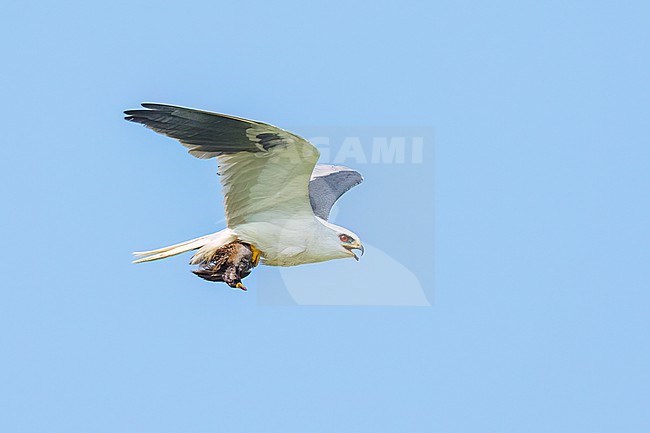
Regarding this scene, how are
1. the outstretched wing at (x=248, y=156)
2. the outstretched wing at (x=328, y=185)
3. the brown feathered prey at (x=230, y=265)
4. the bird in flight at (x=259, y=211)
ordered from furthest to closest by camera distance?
the outstretched wing at (x=328, y=185) → the brown feathered prey at (x=230, y=265) → the bird in flight at (x=259, y=211) → the outstretched wing at (x=248, y=156)

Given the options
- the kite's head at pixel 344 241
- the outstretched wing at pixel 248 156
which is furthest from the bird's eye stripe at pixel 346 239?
the outstretched wing at pixel 248 156

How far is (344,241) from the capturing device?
13938 mm

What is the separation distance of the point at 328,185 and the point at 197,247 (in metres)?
2.42

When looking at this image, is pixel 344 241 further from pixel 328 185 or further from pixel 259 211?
pixel 328 185

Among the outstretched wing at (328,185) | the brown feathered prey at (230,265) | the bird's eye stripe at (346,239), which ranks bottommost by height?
the brown feathered prey at (230,265)

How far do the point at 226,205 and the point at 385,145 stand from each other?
9.84ft

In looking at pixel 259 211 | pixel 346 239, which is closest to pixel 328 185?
pixel 346 239

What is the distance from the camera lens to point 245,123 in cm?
1253

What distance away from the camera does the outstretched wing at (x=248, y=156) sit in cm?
1241

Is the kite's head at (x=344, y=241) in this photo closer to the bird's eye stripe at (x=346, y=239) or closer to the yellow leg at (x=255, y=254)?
the bird's eye stripe at (x=346, y=239)

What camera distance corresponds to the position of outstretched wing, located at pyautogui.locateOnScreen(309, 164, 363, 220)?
15.0 meters

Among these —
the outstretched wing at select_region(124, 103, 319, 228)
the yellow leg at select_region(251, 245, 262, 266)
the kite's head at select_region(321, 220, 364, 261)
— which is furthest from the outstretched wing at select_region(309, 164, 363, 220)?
the yellow leg at select_region(251, 245, 262, 266)

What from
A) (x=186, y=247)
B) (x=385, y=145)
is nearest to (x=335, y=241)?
(x=186, y=247)

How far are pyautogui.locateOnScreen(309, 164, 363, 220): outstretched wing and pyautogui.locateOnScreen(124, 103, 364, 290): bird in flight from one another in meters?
0.86
